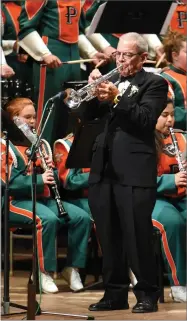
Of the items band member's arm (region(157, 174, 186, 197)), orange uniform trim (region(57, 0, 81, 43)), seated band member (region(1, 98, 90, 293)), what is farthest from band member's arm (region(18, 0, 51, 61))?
band member's arm (region(157, 174, 186, 197))

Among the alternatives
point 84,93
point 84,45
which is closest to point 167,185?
point 84,93

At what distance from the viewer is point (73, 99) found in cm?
496

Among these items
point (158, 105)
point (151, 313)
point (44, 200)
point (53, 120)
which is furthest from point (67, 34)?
point (151, 313)

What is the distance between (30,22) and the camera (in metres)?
6.53

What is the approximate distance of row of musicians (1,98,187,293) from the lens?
19.1 ft

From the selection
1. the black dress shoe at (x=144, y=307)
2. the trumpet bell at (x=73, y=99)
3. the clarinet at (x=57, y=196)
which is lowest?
the black dress shoe at (x=144, y=307)

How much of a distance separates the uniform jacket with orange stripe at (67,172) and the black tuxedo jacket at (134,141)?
1.03 metres

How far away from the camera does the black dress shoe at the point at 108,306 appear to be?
5090mm

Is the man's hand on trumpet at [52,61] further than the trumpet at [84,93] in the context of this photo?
Yes

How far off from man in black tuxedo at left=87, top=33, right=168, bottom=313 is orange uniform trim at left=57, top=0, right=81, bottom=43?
1.65 metres

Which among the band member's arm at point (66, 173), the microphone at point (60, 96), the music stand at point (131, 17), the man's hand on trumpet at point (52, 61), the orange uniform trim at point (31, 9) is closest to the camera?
the microphone at point (60, 96)

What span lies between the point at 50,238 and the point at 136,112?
141cm

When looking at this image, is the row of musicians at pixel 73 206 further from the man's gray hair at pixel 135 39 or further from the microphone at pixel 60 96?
the man's gray hair at pixel 135 39

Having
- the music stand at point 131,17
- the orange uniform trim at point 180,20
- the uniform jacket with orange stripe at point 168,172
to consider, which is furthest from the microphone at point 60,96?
the orange uniform trim at point 180,20
